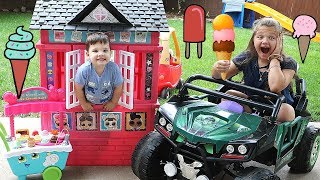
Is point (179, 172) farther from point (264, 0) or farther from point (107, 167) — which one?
point (264, 0)

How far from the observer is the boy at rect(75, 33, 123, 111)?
2893mm

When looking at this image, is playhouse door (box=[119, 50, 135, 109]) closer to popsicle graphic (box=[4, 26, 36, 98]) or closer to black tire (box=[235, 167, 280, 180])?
popsicle graphic (box=[4, 26, 36, 98])

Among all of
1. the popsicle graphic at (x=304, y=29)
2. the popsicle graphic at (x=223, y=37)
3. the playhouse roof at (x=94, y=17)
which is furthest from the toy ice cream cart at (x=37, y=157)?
the popsicle graphic at (x=304, y=29)

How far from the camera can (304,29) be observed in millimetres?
3061

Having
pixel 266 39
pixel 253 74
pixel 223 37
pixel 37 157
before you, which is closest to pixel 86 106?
pixel 37 157

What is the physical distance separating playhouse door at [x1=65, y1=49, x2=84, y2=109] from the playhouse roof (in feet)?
0.55

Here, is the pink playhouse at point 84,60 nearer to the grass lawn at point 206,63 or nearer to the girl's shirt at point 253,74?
the girl's shirt at point 253,74

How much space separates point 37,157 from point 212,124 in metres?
1.10

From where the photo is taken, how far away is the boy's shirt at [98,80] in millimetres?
2941

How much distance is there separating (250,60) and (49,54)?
1294 millimetres

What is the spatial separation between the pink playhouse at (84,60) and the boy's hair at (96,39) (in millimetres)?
82

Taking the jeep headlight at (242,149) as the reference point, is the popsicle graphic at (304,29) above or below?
above

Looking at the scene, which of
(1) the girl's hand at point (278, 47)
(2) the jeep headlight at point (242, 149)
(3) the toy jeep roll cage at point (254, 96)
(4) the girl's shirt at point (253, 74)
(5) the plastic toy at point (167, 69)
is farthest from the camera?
(5) the plastic toy at point (167, 69)

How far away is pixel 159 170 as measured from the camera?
3.04m
